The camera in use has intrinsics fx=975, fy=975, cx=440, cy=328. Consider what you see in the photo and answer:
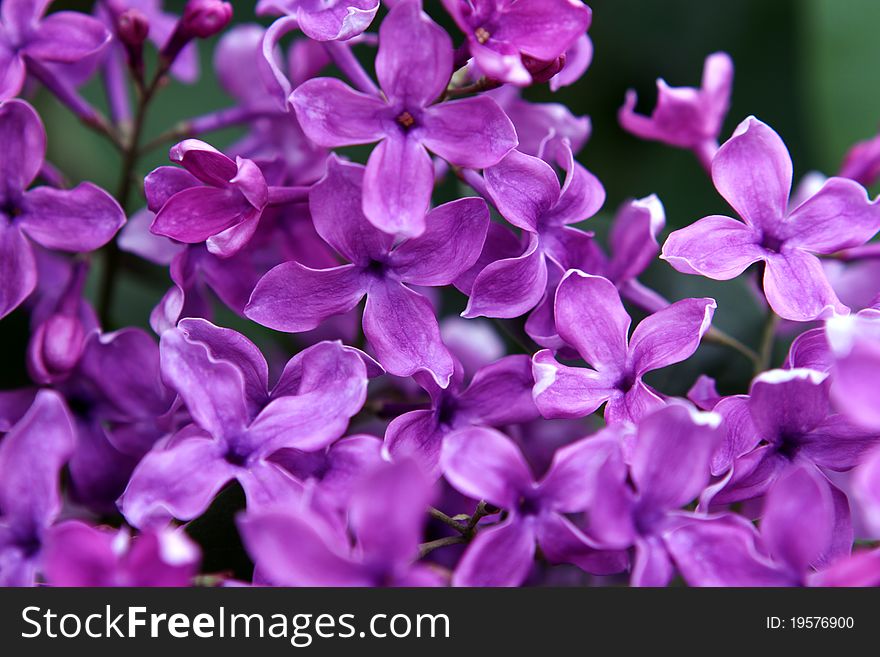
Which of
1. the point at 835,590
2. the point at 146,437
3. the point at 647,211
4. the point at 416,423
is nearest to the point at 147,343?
the point at 146,437

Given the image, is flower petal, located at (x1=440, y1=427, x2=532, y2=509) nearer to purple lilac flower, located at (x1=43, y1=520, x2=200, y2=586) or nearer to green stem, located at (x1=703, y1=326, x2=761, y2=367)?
purple lilac flower, located at (x1=43, y1=520, x2=200, y2=586)

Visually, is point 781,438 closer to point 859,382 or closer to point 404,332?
point 859,382

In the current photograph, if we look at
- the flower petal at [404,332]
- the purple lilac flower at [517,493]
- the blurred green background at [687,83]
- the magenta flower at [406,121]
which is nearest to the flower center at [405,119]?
the magenta flower at [406,121]

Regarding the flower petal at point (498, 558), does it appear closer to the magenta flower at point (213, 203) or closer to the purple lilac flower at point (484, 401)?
the purple lilac flower at point (484, 401)

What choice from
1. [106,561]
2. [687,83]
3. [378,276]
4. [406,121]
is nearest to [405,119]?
[406,121]

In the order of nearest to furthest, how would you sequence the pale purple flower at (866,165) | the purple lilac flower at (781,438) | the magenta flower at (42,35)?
the purple lilac flower at (781,438), the magenta flower at (42,35), the pale purple flower at (866,165)

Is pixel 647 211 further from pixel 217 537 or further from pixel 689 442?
pixel 217 537
